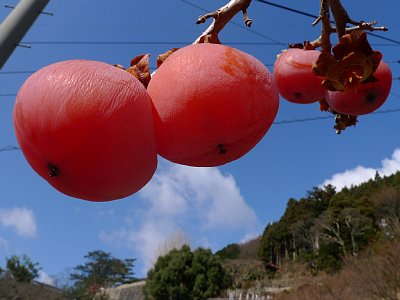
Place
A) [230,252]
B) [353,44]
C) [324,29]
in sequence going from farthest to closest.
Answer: [230,252], [324,29], [353,44]

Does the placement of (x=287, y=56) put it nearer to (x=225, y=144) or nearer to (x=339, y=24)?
(x=339, y=24)

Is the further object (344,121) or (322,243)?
(322,243)

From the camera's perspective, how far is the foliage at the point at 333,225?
2469 centimetres

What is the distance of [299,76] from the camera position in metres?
1.74

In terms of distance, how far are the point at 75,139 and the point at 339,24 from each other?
43.2 inches

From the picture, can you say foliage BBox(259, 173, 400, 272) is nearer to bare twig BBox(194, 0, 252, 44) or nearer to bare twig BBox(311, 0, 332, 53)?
bare twig BBox(311, 0, 332, 53)

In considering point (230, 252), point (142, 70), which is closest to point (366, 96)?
point (142, 70)

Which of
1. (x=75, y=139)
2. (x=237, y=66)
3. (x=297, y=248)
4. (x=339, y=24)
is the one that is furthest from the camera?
(x=297, y=248)

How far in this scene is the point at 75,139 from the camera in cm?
86

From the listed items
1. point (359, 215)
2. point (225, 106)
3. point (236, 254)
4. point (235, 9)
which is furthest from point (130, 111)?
point (236, 254)

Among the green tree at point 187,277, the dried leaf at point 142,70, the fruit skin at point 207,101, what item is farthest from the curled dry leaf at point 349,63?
the green tree at point 187,277

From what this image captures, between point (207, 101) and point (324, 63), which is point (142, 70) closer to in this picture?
point (207, 101)

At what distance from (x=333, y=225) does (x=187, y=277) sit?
35.0 ft

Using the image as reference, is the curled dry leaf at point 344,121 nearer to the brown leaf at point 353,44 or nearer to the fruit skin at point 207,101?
the brown leaf at point 353,44
